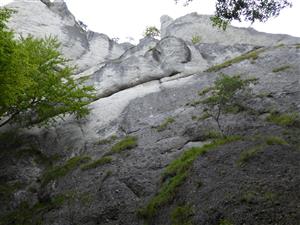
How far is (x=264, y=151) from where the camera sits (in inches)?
606

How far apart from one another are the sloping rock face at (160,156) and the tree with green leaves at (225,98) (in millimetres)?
547

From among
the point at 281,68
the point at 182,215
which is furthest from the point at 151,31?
the point at 182,215

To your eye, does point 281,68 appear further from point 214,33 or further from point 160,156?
point 214,33

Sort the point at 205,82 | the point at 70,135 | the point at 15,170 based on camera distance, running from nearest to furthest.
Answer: the point at 15,170 → the point at 70,135 → the point at 205,82

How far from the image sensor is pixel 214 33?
2173 inches

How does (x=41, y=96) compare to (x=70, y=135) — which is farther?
(x=70, y=135)

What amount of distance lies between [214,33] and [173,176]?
4185 cm

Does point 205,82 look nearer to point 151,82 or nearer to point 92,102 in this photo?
point 151,82

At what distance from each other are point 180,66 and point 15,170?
18733mm

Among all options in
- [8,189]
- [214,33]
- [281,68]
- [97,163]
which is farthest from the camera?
[214,33]

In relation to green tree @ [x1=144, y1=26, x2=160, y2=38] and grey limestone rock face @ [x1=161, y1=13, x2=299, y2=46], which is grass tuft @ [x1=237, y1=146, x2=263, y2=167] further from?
green tree @ [x1=144, y1=26, x2=160, y2=38]

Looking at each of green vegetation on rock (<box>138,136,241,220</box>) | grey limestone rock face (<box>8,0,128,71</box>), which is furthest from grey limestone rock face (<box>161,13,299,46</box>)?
green vegetation on rock (<box>138,136,241,220</box>)

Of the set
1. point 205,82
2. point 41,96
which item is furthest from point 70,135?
point 205,82

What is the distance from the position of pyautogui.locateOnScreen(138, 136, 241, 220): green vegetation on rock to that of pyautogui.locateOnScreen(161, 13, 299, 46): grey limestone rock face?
3254 centimetres
